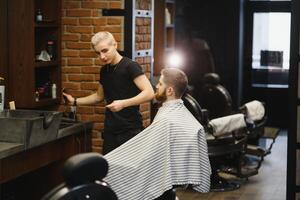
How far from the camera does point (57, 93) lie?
5.23 metres

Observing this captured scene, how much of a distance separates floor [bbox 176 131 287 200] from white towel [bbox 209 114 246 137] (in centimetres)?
55

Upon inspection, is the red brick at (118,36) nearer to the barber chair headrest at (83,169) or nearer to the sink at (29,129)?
the sink at (29,129)

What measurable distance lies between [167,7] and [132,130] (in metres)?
4.02

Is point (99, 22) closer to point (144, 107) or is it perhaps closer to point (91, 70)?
point (91, 70)

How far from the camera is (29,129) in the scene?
4004 mm

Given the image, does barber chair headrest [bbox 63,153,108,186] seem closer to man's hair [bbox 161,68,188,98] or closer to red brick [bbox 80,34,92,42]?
man's hair [bbox 161,68,188,98]

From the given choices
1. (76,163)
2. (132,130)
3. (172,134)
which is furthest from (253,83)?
(76,163)

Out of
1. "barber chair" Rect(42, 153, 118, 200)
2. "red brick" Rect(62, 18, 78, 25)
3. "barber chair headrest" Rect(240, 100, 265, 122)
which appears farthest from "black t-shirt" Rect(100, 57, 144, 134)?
"barber chair headrest" Rect(240, 100, 265, 122)

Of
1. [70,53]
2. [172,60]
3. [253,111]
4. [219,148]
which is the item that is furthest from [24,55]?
[172,60]

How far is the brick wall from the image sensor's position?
5.10m

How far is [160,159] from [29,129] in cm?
87

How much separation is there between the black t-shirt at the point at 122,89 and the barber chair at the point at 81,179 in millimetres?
2203

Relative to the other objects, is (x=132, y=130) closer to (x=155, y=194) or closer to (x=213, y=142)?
(x=155, y=194)

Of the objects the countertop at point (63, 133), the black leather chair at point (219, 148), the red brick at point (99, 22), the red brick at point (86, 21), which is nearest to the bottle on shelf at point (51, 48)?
the red brick at point (86, 21)
